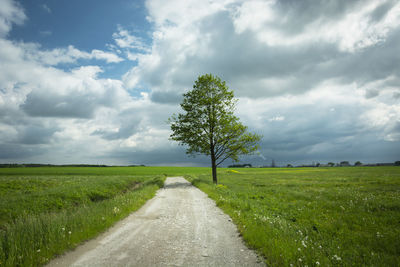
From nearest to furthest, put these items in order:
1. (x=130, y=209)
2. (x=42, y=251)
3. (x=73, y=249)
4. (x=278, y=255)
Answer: (x=278, y=255) → (x=42, y=251) → (x=73, y=249) → (x=130, y=209)

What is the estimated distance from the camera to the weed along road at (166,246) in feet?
18.7

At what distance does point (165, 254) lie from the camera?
6113 mm

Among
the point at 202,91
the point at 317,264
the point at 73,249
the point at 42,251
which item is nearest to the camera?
the point at 317,264

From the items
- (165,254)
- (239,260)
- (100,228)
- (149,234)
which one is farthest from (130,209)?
(239,260)

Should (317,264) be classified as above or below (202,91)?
below

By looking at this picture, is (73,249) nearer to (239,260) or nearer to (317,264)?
(239,260)

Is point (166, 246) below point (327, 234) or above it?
above

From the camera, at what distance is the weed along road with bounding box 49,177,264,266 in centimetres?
570

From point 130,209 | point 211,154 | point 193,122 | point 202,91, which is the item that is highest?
point 202,91

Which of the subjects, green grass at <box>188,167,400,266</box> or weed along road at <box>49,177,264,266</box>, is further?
weed along road at <box>49,177,264,266</box>

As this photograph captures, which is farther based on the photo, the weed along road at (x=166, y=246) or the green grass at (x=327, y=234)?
the weed along road at (x=166, y=246)

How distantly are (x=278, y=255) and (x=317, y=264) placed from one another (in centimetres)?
98

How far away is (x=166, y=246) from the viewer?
22.2 feet

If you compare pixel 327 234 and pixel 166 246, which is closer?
pixel 166 246
